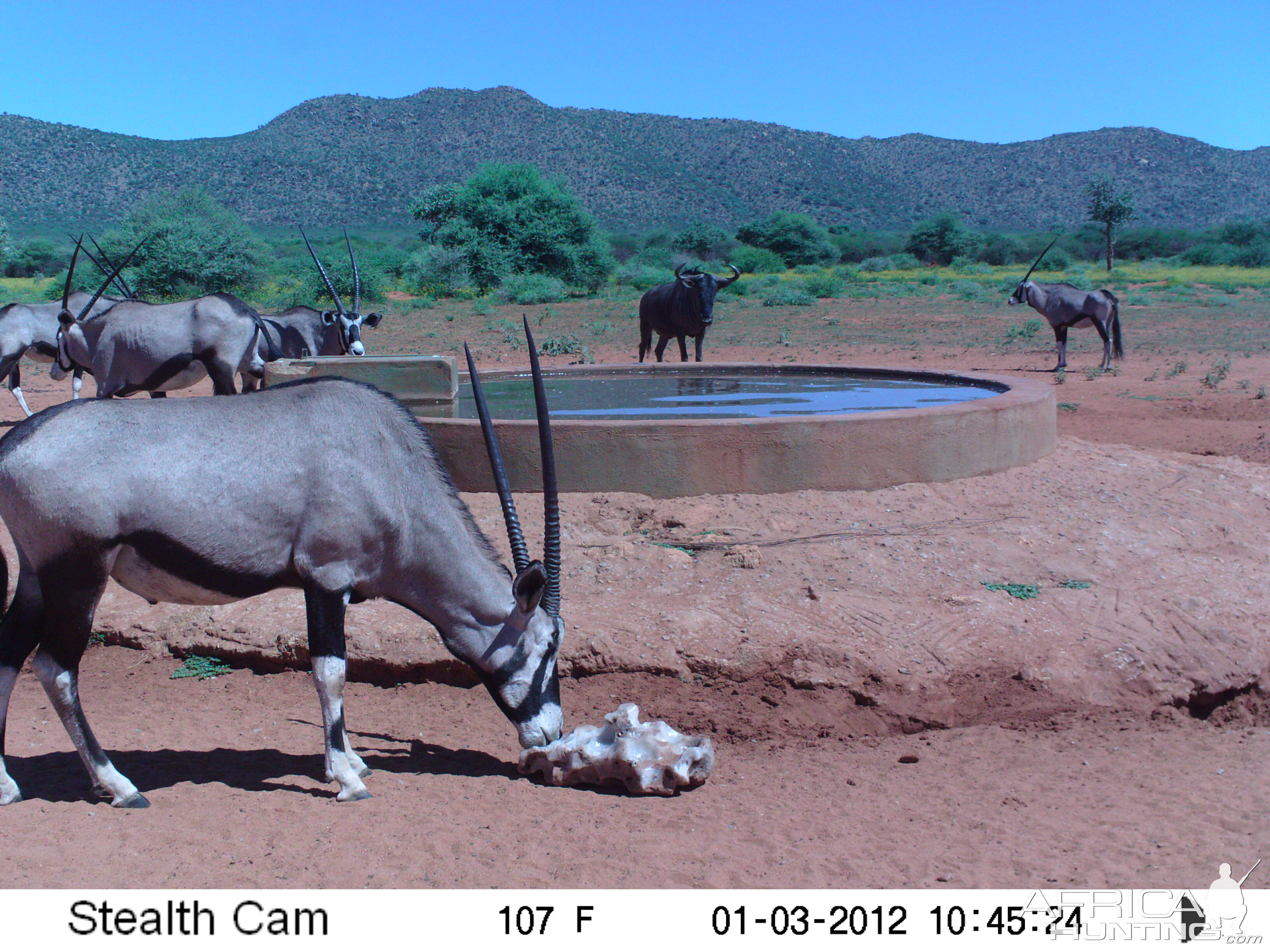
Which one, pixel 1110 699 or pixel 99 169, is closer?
pixel 1110 699

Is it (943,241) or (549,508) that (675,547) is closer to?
(549,508)

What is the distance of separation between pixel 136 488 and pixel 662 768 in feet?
6.75

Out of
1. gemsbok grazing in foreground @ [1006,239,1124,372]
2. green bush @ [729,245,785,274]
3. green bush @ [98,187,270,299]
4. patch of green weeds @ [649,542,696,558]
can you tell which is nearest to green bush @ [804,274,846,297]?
green bush @ [729,245,785,274]

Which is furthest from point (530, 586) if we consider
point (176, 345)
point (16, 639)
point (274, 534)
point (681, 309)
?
point (681, 309)

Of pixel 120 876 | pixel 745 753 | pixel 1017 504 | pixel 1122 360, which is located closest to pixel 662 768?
pixel 745 753

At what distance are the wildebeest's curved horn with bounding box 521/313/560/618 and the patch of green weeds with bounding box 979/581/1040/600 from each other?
2533 millimetres

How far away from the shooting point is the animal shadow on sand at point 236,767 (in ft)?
13.0

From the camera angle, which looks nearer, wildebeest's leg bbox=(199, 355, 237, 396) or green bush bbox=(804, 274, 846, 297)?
wildebeest's leg bbox=(199, 355, 237, 396)

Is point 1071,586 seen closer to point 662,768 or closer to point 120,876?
point 662,768

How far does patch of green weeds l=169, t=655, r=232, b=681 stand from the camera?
5410mm

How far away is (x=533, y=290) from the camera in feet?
107

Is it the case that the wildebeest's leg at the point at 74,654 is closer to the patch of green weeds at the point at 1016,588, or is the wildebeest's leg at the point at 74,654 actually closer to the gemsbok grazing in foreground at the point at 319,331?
the patch of green weeds at the point at 1016,588

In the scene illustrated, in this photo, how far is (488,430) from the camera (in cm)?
402

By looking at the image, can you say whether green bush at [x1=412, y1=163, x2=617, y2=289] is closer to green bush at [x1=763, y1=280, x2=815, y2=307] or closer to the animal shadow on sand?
green bush at [x1=763, y1=280, x2=815, y2=307]
